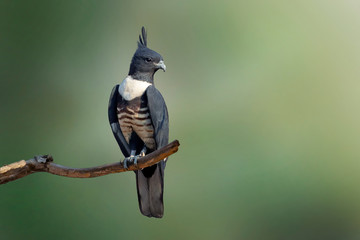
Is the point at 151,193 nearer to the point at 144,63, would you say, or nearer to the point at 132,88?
the point at 132,88

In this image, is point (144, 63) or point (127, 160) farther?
point (144, 63)

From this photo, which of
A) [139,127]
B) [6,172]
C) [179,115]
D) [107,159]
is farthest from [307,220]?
[6,172]

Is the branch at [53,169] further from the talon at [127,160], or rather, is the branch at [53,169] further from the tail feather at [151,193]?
the tail feather at [151,193]

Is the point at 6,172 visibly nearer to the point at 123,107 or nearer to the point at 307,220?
the point at 123,107

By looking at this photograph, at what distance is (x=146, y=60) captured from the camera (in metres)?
2.51

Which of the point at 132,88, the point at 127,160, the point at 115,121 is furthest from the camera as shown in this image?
the point at 115,121

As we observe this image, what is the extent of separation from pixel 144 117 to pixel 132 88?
6.7 inches

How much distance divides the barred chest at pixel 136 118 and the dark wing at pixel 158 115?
0.05 metres

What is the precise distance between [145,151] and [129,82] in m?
0.41

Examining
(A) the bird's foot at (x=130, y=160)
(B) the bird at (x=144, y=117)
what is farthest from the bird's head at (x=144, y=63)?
(A) the bird's foot at (x=130, y=160)

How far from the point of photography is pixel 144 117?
2525mm

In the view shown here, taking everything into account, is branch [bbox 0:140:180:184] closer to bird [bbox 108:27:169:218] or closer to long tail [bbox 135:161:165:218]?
bird [bbox 108:27:169:218]

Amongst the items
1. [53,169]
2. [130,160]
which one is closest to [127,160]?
[130,160]

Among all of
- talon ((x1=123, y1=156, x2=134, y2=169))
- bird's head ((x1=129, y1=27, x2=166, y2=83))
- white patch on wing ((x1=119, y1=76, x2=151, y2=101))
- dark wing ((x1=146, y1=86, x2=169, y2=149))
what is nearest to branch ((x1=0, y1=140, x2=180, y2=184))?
talon ((x1=123, y1=156, x2=134, y2=169))
